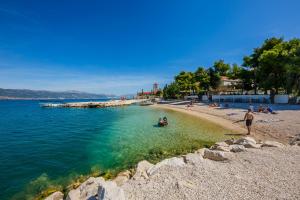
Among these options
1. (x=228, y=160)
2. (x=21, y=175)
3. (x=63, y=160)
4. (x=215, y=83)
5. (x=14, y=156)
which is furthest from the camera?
(x=215, y=83)

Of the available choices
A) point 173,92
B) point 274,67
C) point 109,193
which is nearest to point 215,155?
point 109,193

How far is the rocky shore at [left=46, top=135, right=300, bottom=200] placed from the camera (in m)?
5.67

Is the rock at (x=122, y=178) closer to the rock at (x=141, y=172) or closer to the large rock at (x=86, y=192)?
the rock at (x=141, y=172)

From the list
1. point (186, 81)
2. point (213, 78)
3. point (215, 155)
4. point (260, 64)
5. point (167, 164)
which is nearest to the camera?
point (167, 164)

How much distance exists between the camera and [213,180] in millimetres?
6641

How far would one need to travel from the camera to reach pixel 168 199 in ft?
18.5

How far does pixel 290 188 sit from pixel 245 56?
144ft

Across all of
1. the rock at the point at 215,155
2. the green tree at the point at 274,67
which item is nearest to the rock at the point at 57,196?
the rock at the point at 215,155

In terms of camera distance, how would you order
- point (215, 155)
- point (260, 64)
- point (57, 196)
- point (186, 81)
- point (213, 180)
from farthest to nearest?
point (186, 81) → point (260, 64) → point (215, 155) → point (57, 196) → point (213, 180)

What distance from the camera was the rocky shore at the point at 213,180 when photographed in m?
5.67

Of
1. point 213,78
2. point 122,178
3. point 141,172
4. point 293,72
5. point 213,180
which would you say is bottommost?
point 122,178

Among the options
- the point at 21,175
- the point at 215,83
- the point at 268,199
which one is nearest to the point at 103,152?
the point at 21,175

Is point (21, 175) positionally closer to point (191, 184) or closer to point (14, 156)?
point (14, 156)

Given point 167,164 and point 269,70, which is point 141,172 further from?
point 269,70
